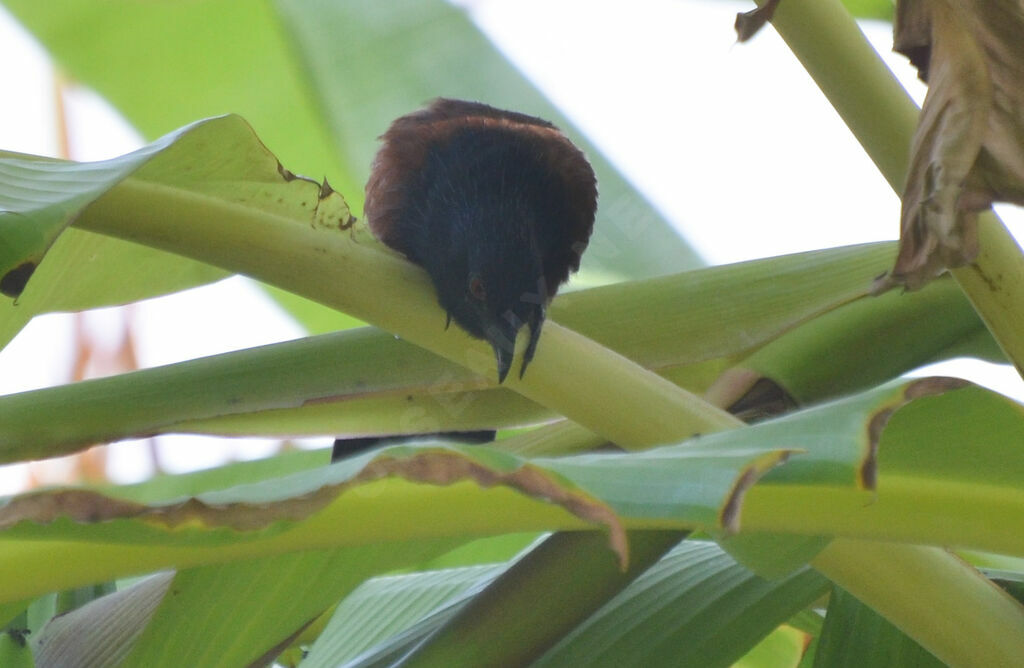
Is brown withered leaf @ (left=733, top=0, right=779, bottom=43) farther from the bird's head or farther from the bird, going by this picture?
the bird

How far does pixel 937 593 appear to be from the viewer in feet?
1.67

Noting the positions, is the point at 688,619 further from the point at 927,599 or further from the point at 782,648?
the point at 782,648

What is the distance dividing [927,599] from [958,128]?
0.77ft

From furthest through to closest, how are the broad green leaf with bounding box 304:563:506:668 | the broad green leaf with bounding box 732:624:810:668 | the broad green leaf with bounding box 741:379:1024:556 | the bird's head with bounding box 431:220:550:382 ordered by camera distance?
the broad green leaf with bounding box 732:624:810:668 → the broad green leaf with bounding box 304:563:506:668 → the bird's head with bounding box 431:220:550:382 → the broad green leaf with bounding box 741:379:1024:556

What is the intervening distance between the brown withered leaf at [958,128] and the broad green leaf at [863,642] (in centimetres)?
27

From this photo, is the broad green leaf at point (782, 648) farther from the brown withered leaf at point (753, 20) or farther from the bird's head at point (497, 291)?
the brown withered leaf at point (753, 20)

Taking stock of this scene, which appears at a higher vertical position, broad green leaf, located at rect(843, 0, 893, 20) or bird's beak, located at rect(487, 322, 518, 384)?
bird's beak, located at rect(487, 322, 518, 384)

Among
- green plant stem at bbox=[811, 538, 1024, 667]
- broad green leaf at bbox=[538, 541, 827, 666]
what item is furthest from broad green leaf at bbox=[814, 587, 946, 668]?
green plant stem at bbox=[811, 538, 1024, 667]

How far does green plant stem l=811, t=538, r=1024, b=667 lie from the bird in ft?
2.43

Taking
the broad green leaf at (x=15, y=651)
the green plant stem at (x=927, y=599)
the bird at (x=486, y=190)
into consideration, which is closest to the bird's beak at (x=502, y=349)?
the green plant stem at (x=927, y=599)

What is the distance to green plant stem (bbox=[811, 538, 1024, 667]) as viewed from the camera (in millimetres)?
503

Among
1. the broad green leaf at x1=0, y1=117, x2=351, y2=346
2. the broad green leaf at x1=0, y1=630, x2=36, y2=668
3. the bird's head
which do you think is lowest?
the bird's head

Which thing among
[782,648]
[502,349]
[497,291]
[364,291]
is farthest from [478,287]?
[782,648]

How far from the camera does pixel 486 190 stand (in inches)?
54.8
